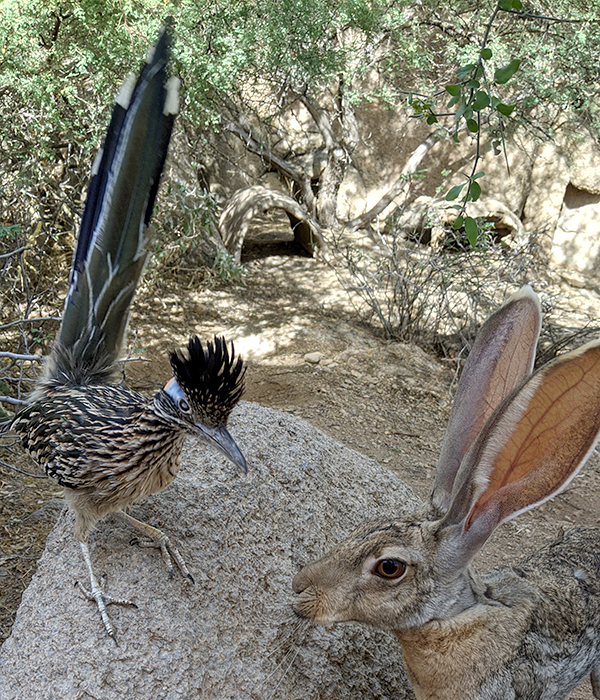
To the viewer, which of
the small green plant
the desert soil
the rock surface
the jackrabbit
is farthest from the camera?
the small green plant

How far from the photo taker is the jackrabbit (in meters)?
2.07

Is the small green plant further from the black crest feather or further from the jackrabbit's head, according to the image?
the jackrabbit's head

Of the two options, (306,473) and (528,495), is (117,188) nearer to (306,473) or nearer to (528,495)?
(306,473)

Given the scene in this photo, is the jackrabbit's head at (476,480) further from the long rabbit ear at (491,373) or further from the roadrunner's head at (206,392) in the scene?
the roadrunner's head at (206,392)

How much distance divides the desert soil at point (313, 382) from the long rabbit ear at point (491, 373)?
1991 mm

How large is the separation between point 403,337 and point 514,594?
17.7 ft

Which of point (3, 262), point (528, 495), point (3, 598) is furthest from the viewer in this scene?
point (3, 262)

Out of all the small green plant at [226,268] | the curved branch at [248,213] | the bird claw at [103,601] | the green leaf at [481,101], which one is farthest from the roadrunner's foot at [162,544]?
the curved branch at [248,213]

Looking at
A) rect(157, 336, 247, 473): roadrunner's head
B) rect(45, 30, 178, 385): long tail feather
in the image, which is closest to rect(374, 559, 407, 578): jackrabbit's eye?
rect(157, 336, 247, 473): roadrunner's head

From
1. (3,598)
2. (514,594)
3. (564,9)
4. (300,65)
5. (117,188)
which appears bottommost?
(3,598)

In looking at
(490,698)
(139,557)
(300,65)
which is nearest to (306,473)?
(139,557)

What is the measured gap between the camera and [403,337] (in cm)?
788

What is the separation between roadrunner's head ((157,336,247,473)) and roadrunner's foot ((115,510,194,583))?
49 centimetres

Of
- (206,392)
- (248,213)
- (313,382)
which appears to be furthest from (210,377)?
(248,213)
